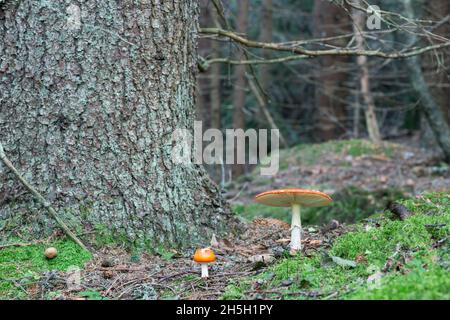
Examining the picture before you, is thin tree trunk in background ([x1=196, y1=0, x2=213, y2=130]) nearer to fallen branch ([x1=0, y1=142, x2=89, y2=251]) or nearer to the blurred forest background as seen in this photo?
the blurred forest background

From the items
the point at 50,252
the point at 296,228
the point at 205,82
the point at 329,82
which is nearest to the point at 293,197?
the point at 296,228

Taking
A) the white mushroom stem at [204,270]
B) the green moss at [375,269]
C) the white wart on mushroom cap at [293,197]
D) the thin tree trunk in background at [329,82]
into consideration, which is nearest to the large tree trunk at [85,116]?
the white mushroom stem at [204,270]

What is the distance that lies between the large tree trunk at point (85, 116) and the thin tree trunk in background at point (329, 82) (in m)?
11.9

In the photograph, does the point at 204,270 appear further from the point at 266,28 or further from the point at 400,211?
the point at 266,28

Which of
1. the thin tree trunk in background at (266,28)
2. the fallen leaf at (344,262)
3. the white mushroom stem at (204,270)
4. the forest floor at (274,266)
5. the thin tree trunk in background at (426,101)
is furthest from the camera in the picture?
the thin tree trunk in background at (266,28)

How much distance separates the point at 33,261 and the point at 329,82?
1366 centimetres

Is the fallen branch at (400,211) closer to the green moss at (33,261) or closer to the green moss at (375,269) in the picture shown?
the green moss at (375,269)

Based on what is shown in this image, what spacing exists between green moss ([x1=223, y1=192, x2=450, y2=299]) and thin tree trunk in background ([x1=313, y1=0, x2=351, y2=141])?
12.2 metres

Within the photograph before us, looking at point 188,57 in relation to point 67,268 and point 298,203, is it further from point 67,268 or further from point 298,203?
point 67,268

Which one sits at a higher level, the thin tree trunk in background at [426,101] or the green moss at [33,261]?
the thin tree trunk in background at [426,101]

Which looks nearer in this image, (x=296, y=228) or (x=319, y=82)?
(x=296, y=228)

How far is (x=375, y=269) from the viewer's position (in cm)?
354

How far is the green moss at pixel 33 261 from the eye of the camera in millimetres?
4043

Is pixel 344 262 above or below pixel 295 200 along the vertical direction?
below
